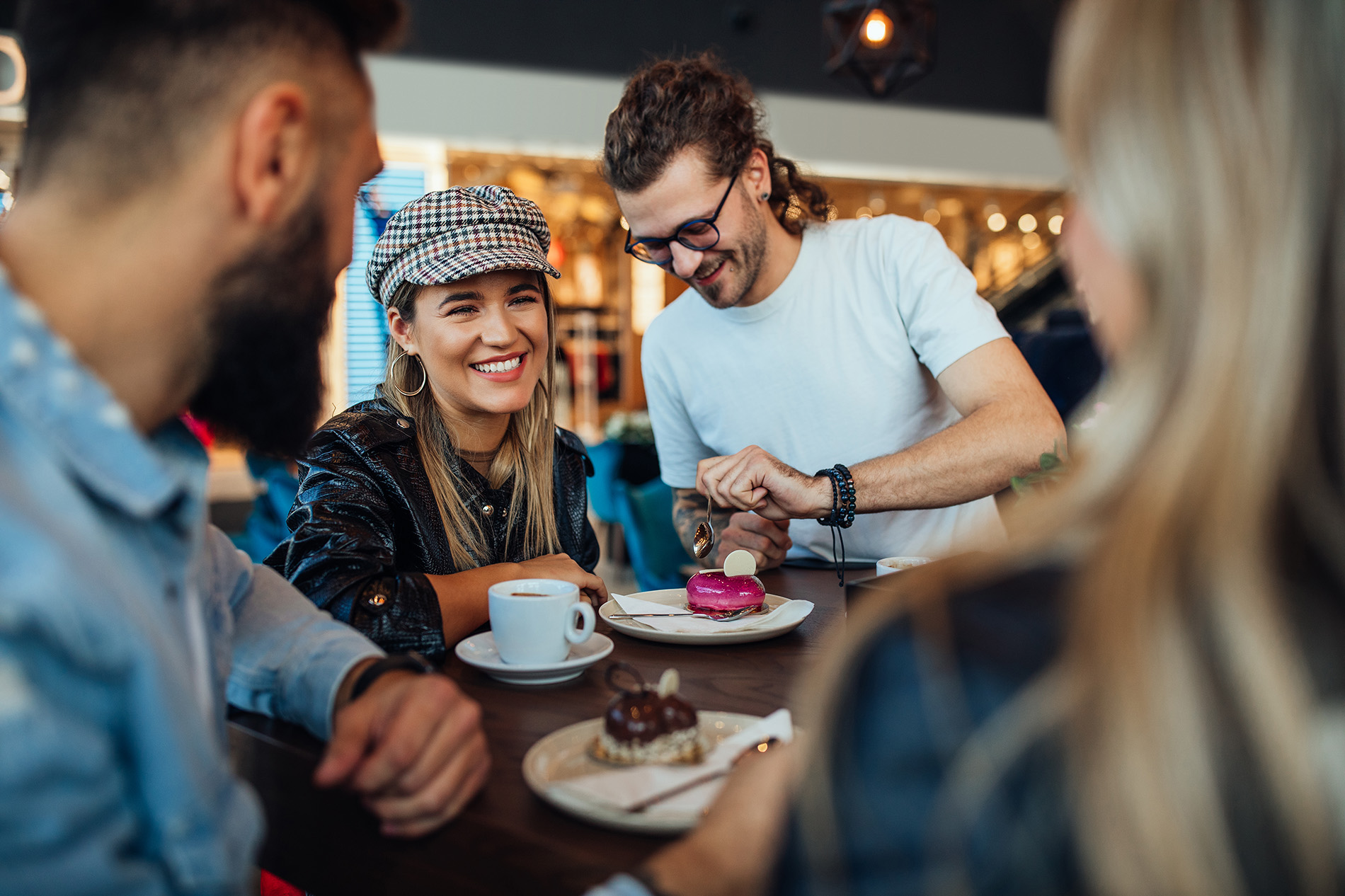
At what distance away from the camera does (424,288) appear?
185 centimetres

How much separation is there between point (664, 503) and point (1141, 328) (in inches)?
106

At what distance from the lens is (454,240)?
1.77 metres

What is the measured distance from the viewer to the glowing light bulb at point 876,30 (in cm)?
400

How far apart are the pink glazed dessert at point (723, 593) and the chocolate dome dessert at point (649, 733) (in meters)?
0.54

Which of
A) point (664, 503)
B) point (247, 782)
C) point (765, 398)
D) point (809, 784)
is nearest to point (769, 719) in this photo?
point (809, 784)

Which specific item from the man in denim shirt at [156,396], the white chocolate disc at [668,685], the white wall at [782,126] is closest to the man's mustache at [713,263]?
the man in denim shirt at [156,396]

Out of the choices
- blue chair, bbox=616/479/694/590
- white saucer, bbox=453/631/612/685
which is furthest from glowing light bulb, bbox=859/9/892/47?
white saucer, bbox=453/631/612/685

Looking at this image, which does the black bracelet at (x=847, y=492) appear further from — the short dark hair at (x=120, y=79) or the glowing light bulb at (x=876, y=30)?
the glowing light bulb at (x=876, y=30)

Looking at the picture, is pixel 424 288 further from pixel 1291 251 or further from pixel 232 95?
pixel 1291 251

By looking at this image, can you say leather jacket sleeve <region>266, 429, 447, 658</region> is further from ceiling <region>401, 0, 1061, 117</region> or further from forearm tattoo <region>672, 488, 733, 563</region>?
ceiling <region>401, 0, 1061, 117</region>

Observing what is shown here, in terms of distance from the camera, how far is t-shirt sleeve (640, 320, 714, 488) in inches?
100

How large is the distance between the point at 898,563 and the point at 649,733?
77 cm

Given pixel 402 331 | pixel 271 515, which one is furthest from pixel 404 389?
pixel 271 515

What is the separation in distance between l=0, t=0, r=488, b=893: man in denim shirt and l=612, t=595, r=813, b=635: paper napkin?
0.53 m
